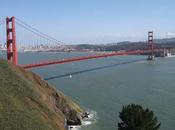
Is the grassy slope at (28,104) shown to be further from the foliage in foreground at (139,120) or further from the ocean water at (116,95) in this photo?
the foliage in foreground at (139,120)

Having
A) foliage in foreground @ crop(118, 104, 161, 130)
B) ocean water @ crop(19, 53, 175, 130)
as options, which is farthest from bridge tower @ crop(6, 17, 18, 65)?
foliage in foreground @ crop(118, 104, 161, 130)

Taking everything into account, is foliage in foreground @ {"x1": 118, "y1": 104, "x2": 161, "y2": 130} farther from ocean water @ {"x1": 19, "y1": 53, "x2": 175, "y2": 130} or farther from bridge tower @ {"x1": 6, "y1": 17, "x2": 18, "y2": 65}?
bridge tower @ {"x1": 6, "y1": 17, "x2": 18, "y2": 65}

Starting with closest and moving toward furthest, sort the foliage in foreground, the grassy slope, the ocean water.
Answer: the grassy slope < the foliage in foreground < the ocean water

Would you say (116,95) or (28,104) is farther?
(116,95)

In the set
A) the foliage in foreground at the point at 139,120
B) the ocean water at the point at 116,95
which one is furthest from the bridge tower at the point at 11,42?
the foliage in foreground at the point at 139,120

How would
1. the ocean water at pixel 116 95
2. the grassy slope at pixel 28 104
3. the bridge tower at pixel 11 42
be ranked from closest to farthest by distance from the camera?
the grassy slope at pixel 28 104, the ocean water at pixel 116 95, the bridge tower at pixel 11 42

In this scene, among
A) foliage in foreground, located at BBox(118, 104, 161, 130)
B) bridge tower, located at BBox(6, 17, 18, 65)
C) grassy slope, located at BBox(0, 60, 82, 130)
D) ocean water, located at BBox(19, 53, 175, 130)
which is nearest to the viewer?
grassy slope, located at BBox(0, 60, 82, 130)

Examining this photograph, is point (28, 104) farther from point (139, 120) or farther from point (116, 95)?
point (116, 95)

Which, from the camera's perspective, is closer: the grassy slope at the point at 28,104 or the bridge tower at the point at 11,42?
the grassy slope at the point at 28,104

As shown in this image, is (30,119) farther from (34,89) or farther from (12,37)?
(12,37)

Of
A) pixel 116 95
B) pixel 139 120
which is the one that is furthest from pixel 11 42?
pixel 139 120
